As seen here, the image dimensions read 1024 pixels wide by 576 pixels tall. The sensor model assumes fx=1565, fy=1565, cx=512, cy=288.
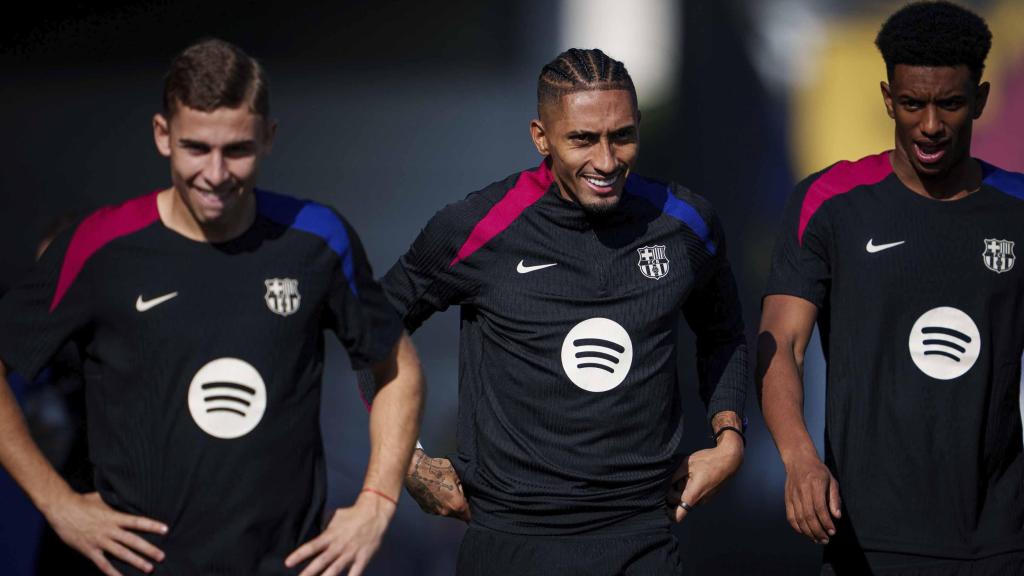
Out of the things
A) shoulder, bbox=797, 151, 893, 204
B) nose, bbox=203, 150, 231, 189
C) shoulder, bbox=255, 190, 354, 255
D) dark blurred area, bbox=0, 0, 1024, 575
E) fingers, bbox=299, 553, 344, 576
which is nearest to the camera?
nose, bbox=203, 150, 231, 189

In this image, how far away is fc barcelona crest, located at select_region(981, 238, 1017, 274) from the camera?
4.19 metres

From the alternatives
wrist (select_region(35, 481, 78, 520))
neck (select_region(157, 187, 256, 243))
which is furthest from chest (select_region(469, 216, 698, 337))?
wrist (select_region(35, 481, 78, 520))

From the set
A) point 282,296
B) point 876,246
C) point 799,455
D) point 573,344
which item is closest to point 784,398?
point 799,455

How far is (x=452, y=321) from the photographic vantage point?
614 centimetres

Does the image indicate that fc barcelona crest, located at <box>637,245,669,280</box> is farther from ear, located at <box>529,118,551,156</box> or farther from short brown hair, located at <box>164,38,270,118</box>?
short brown hair, located at <box>164,38,270,118</box>

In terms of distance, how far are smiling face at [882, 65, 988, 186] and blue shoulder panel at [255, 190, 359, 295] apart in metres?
1.59

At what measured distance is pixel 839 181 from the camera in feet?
14.1

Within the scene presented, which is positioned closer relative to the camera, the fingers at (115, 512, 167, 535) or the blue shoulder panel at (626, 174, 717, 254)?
the fingers at (115, 512, 167, 535)

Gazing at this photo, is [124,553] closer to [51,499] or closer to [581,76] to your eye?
[51,499]

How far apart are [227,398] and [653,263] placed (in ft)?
4.31

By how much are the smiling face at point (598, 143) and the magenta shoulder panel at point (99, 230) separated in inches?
45.0

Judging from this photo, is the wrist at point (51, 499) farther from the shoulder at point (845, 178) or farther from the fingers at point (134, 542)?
the shoulder at point (845, 178)

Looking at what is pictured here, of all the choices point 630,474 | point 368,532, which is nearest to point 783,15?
point 630,474

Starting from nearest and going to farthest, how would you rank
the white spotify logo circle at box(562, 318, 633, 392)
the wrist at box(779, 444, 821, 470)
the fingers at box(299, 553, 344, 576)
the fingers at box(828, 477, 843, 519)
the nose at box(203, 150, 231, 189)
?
1. the nose at box(203, 150, 231, 189)
2. the fingers at box(299, 553, 344, 576)
3. the fingers at box(828, 477, 843, 519)
4. the wrist at box(779, 444, 821, 470)
5. the white spotify logo circle at box(562, 318, 633, 392)
